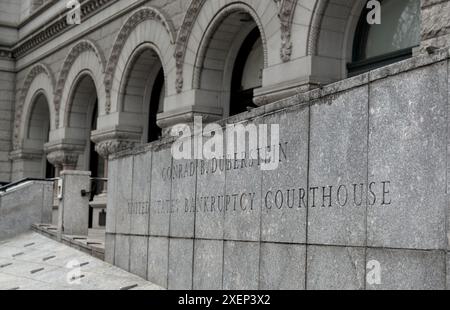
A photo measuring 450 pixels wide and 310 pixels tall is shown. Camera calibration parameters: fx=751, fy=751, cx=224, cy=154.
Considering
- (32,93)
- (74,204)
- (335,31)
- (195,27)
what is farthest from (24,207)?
(32,93)

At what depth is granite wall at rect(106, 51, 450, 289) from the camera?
557 centimetres

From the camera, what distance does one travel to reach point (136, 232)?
11633mm

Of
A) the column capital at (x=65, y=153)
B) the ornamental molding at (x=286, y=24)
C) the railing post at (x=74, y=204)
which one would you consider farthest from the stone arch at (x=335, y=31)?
the column capital at (x=65, y=153)

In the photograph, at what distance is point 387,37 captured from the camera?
1293cm

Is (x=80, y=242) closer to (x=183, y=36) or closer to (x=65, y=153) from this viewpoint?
(x=183, y=36)

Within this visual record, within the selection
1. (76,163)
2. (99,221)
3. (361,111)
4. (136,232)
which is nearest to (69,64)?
(76,163)

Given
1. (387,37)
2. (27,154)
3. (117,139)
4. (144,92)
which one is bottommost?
(117,139)

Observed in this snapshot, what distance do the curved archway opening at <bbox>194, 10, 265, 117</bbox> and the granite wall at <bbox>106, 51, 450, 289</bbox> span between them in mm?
6803

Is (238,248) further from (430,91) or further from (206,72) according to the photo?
(206,72)

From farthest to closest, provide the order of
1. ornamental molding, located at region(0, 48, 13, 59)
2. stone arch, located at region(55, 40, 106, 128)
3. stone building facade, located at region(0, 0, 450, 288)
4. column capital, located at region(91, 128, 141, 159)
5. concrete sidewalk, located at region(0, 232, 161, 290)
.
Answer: ornamental molding, located at region(0, 48, 13, 59), stone arch, located at region(55, 40, 106, 128), column capital, located at region(91, 128, 141, 159), concrete sidewalk, located at region(0, 232, 161, 290), stone building facade, located at region(0, 0, 450, 288)

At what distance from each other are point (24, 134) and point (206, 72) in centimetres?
1433

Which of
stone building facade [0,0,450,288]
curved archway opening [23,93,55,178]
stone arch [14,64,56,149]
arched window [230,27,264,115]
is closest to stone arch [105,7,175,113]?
stone building facade [0,0,450,288]

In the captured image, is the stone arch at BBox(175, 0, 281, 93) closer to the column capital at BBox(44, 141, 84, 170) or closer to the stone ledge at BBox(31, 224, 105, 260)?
the stone ledge at BBox(31, 224, 105, 260)

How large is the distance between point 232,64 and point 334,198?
10.9 metres
